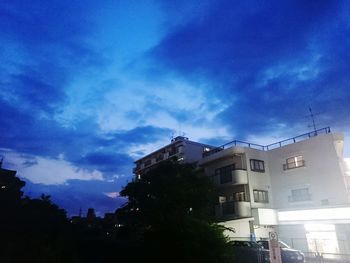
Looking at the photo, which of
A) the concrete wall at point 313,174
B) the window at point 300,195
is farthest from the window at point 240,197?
the window at point 300,195

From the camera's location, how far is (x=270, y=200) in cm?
3056

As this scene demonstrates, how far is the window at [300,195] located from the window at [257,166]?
4.06 metres

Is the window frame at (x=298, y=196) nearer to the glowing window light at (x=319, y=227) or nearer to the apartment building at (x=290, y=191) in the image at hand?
the apartment building at (x=290, y=191)

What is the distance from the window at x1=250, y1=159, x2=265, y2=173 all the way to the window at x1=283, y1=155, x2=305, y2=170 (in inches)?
97.7

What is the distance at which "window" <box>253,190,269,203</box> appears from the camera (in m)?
30.0

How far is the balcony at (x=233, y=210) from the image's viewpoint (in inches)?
1117

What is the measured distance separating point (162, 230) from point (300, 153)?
1884 cm

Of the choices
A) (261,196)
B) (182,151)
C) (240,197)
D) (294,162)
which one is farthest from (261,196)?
(182,151)

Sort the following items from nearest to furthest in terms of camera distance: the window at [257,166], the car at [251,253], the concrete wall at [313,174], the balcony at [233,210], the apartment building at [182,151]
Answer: the car at [251,253], the concrete wall at [313,174], the balcony at [233,210], the window at [257,166], the apartment building at [182,151]

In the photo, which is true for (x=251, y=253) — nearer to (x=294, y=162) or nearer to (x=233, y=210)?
(x=233, y=210)

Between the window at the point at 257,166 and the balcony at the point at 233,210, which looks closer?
the balcony at the point at 233,210

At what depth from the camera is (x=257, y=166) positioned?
1240 inches

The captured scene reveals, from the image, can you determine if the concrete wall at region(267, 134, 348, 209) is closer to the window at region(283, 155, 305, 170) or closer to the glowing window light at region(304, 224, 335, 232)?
the window at region(283, 155, 305, 170)

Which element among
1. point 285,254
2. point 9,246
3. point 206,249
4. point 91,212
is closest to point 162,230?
point 206,249
